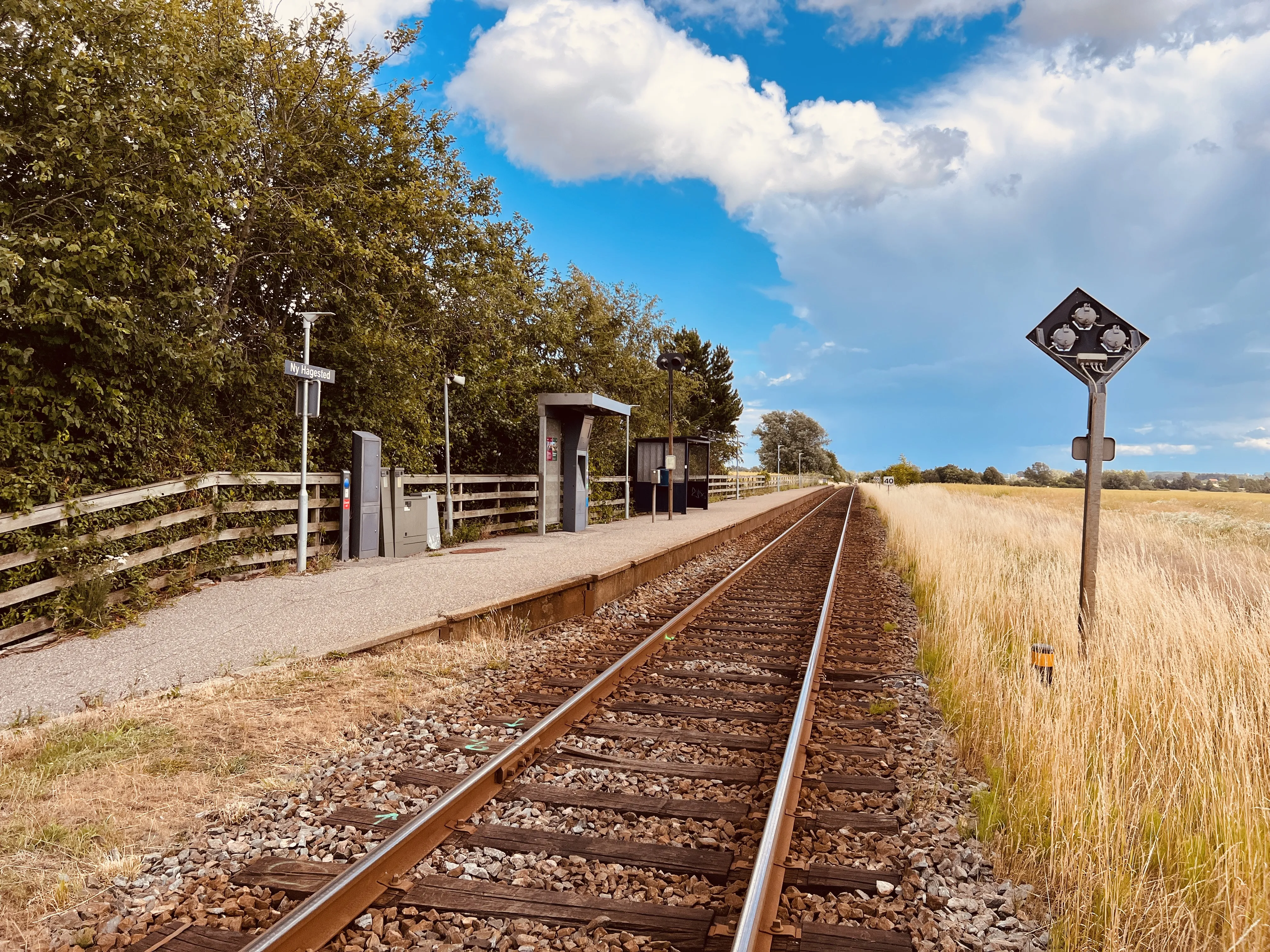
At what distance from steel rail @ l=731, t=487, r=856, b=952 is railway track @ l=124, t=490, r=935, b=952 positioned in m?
0.01

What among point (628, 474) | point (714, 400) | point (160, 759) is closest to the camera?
point (160, 759)

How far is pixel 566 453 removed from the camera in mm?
17406

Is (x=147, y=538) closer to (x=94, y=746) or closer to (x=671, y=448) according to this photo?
(x=94, y=746)

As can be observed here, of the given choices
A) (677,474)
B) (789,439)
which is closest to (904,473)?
(789,439)

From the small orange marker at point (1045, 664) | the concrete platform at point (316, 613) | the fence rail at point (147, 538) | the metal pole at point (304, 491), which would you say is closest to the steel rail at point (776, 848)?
the small orange marker at point (1045, 664)

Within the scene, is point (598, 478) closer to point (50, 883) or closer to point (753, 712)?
point (753, 712)

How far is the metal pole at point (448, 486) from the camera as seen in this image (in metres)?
14.4

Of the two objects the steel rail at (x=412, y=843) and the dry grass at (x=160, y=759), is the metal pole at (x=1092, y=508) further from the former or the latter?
the dry grass at (x=160, y=759)

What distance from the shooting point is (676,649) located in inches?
273

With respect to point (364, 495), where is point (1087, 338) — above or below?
above

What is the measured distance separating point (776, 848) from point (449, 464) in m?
11.9

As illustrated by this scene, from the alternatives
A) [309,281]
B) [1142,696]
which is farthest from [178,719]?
[309,281]

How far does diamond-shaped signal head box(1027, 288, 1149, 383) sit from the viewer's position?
639 centimetres

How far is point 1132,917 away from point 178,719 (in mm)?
5046
